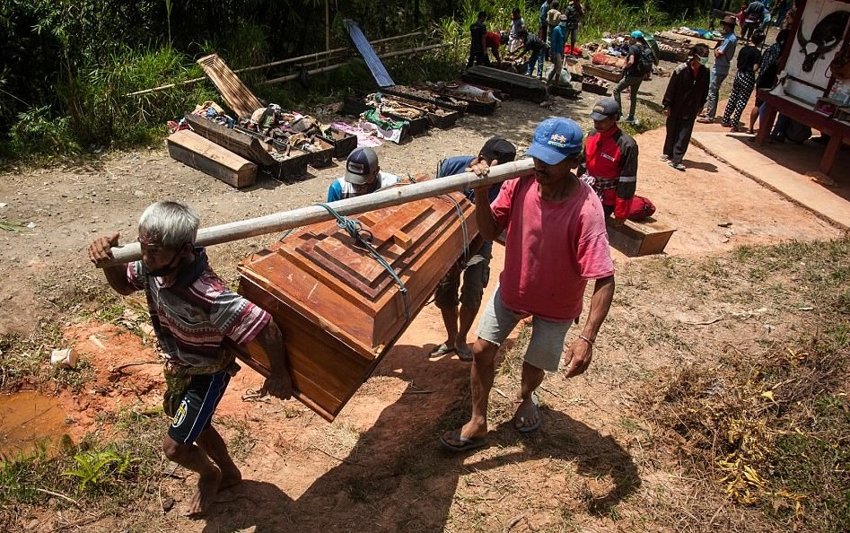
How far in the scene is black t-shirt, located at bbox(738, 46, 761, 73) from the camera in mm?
11008

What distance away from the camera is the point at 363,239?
309 centimetres

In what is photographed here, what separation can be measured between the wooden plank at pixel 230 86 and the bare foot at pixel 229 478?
6.57 m

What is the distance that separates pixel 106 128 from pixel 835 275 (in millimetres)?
8683

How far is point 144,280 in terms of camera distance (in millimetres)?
2895

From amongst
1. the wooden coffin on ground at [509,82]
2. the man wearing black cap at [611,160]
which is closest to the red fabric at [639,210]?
the man wearing black cap at [611,160]

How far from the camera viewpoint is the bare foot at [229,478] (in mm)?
3471

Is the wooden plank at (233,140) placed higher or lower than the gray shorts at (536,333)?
lower

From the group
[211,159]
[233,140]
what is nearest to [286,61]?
[233,140]

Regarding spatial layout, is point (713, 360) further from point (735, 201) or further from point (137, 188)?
point (137, 188)

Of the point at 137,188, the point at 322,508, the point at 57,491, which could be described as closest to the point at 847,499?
the point at 322,508

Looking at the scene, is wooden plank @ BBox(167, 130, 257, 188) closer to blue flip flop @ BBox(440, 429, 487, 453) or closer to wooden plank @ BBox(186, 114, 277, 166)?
wooden plank @ BBox(186, 114, 277, 166)

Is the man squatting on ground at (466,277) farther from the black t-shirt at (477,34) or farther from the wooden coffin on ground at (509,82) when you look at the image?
the black t-shirt at (477,34)

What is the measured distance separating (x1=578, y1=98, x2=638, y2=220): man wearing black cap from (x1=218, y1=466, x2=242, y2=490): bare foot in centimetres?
412

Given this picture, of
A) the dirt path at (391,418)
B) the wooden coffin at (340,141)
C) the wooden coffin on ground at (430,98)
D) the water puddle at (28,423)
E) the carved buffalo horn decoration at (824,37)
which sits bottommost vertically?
the water puddle at (28,423)
